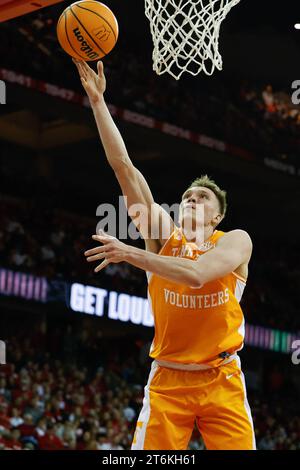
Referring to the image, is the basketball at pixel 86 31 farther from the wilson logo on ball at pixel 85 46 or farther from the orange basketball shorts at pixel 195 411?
the orange basketball shorts at pixel 195 411

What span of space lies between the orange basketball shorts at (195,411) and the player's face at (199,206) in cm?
81

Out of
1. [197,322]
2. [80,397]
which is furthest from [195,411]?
[80,397]

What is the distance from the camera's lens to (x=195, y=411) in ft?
13.4

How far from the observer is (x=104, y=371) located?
622 inches

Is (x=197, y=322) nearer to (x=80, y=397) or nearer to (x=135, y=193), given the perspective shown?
(x=135, y=193)

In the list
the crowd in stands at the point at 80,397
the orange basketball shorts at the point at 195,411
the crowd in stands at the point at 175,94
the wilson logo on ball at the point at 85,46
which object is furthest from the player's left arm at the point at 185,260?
the crowd in stands at the point at 175,94

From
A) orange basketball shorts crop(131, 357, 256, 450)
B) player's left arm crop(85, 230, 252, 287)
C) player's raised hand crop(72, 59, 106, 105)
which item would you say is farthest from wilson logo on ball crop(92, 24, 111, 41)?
orange basketball shorts crop(131, 357, 256, 450)

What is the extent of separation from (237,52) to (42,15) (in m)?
5.65

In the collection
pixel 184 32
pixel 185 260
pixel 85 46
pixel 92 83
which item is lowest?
pixel 185 260

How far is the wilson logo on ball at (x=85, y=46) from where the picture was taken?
4.83m

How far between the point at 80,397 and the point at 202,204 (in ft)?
31.2

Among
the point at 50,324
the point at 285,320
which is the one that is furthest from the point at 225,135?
the point at 50,324
